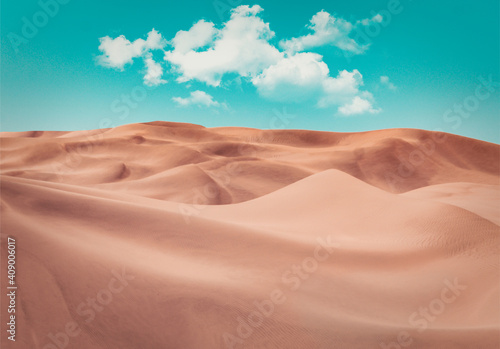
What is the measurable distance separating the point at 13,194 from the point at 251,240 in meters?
4.33

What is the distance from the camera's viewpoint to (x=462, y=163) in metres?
30.8

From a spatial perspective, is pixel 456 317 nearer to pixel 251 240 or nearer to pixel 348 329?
pixel 348 329

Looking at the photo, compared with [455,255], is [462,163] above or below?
above

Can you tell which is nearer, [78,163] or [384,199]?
[384,199]

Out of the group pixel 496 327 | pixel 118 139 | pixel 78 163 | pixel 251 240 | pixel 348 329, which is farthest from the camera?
pixel 118 139

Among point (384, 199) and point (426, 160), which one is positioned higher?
point (426, 160)

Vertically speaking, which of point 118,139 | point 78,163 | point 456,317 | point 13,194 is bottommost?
point 456,317

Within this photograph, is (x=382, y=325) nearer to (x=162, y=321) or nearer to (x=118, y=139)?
(x=162, y=321)

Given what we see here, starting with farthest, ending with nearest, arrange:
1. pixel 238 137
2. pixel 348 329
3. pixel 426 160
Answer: pixel 238 137
pixel 426 160
pixel 348 329

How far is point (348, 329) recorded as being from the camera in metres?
4.22

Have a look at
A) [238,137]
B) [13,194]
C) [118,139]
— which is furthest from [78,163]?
[13,194]

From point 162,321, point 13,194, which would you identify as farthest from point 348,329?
point 13,194

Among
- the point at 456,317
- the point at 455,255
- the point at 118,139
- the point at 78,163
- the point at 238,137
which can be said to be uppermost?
the point at 238,137

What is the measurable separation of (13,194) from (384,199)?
29.2 feet
